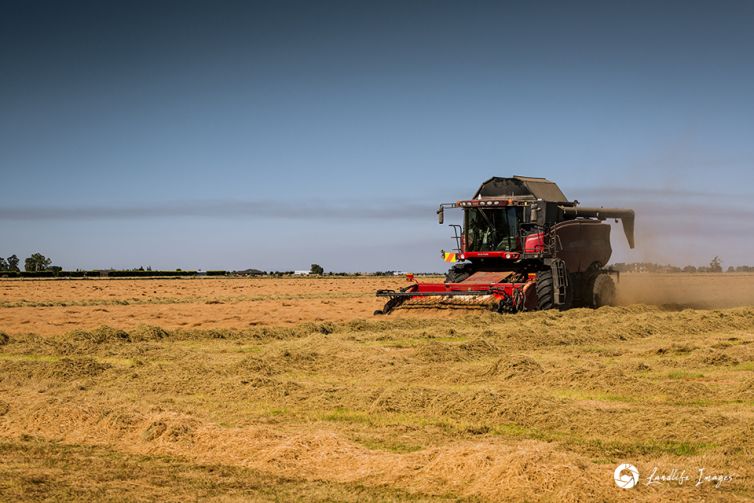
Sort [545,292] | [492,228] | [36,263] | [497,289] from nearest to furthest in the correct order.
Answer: [497,289], [545,292], [492,228], [36,263]

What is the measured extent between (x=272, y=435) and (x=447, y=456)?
2.11 m

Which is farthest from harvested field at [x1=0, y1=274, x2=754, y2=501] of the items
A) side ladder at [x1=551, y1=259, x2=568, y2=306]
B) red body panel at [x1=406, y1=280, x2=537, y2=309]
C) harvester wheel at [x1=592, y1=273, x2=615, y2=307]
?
harvester wheel at [x1=592, y1=273, x2=615, y2=307]

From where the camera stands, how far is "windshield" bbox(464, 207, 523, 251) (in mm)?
26422

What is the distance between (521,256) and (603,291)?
4.43m

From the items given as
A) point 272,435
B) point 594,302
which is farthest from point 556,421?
point 594,302

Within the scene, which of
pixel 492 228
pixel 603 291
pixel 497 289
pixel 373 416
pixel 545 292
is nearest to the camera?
pixel 373 416

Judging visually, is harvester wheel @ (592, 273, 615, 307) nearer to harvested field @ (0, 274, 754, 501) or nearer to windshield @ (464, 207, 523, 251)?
windshield @ (464, 207, 523, 251)

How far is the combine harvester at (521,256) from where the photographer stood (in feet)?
80.7

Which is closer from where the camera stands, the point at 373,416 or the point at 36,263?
the point at 373,416

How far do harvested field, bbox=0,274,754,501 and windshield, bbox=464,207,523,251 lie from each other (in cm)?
742

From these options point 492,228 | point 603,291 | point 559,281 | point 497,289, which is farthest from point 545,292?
point 603,291

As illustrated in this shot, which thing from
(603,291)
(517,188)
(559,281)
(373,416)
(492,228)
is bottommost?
(373,416)

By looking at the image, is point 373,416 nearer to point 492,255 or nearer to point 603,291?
point 492,255

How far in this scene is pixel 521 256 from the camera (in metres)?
25.8
